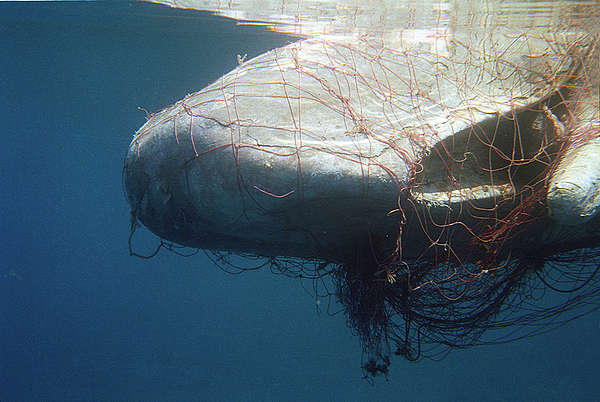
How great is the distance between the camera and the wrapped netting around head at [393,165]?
2172mm

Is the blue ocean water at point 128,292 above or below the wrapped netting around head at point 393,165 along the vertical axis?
below

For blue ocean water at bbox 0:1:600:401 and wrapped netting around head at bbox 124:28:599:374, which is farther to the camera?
blue ocean water at bbox 0:1:600:401

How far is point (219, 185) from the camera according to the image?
2.25 meters

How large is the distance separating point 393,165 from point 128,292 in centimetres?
1613

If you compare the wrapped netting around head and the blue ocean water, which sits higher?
the wrapped netting around head

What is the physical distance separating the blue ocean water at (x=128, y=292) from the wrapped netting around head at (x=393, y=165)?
229 inches

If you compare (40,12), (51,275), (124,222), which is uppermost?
(40,12)

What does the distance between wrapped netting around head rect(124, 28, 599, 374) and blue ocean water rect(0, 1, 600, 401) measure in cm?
583

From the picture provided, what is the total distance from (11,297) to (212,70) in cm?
1501

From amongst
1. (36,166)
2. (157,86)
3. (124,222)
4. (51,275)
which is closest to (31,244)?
(51,275)

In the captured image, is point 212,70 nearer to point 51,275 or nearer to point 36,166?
point 36,166

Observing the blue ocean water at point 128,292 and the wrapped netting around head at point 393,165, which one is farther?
the blue ocean water at point 128,292

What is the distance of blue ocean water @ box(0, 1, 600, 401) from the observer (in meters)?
10.8

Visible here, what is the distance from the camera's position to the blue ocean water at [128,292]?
1081cm
